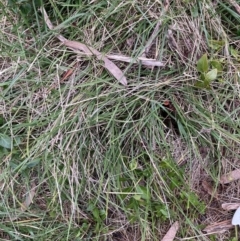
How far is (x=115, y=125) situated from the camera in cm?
159

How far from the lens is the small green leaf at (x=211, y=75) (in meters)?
1.54

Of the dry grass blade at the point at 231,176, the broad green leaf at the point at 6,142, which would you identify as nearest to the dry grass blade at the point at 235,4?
the dry grass blade at the point at 231,176

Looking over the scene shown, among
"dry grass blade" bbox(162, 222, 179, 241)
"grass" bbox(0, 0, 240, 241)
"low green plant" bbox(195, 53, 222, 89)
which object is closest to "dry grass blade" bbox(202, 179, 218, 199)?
"grass" bbox(0, 0, 240, 241)

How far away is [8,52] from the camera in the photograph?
161cm

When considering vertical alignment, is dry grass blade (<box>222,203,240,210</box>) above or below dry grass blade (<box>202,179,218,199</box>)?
below

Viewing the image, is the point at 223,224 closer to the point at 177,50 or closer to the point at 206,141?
the point at 206,141

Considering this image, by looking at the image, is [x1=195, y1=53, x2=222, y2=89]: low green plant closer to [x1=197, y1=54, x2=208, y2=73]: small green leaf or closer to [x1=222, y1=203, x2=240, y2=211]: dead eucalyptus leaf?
[x1=197, y1=54, x2=208, y2=73]: small green leaf

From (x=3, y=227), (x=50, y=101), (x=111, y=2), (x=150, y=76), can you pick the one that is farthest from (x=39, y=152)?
(x=111, y=2)

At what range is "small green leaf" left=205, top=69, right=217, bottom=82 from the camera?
5.05 ft

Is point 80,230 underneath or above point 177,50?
underneath

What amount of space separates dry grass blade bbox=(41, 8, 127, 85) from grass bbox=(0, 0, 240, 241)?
0.8 inches

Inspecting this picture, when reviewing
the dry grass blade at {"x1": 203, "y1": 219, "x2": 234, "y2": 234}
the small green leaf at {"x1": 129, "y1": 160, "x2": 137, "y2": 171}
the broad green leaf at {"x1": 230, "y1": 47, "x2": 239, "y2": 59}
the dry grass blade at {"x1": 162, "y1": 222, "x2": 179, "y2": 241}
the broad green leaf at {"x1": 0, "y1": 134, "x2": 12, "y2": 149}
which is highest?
the broad green leaf at {"x1": 230, "y1": 47, "x2": 239, "y2": 59}

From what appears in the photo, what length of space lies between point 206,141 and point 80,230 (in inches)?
21.6

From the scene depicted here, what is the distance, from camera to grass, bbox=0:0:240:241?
1574 millimetres
